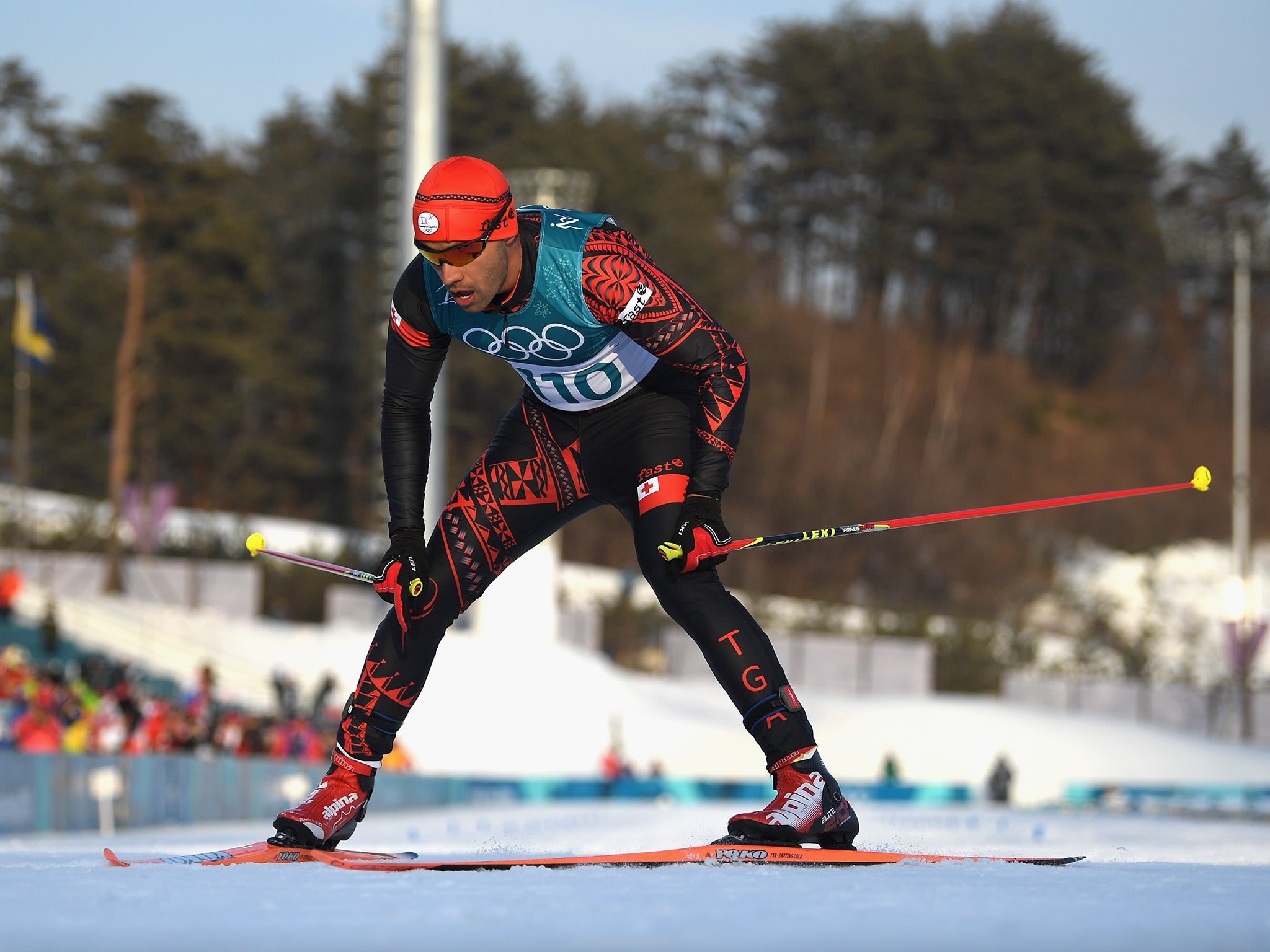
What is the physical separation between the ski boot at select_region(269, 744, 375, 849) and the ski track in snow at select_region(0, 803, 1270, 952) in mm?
463

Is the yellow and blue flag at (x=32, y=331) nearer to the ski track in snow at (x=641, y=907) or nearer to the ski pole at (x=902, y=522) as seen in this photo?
the ski track in snow at (x=641, y=907)

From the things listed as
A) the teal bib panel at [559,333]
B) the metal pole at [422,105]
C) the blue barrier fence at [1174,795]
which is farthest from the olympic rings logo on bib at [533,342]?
the metal pole at [422,105]

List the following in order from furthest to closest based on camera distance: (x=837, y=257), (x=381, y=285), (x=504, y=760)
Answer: (x=837, y=257), (x=381, y=285), (x=504, y=760)

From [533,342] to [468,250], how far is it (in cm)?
32

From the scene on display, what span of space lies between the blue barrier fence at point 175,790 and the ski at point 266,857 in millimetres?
6089

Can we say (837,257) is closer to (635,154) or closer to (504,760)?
(635,154)

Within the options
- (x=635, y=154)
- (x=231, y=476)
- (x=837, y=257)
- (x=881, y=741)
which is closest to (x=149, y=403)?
(x=231, y=476)

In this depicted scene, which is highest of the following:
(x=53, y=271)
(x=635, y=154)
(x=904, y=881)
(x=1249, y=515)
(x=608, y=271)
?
(x=635, y=154)

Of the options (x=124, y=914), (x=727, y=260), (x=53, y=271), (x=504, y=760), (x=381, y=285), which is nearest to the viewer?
(x=124, y=914)

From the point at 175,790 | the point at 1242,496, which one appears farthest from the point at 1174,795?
the point at 175,790

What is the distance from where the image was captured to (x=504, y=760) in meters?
26.9

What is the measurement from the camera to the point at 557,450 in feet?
13.1

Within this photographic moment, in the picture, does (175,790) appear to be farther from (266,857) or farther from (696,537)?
(696,537)

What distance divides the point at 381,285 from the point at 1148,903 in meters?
27.5
